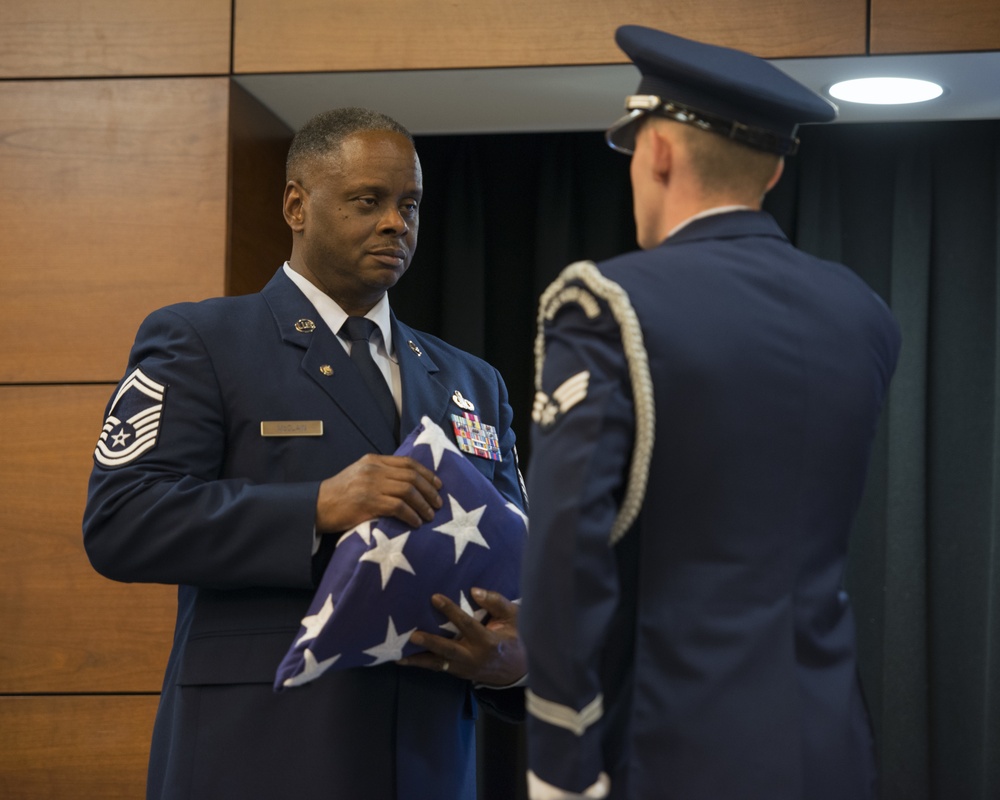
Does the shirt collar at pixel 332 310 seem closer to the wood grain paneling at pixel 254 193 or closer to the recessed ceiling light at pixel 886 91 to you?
the wood grain paneling at pixel 254 193

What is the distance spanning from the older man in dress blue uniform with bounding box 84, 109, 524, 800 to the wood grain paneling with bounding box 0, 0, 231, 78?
1.12 metres

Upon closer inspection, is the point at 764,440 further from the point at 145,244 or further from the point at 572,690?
the point at 145,244

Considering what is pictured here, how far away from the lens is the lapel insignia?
4.51 feet

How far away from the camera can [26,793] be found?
2.97 m

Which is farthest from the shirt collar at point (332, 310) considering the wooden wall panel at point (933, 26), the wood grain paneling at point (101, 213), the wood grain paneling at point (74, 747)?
the wooden wall panel at point (933, 26)

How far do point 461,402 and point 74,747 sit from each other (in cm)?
143

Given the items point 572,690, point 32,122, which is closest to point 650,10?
point 32,122

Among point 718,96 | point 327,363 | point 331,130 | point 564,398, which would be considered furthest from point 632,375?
point 331,130

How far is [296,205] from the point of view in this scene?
224 centimetres

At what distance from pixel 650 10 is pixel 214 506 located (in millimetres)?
1728

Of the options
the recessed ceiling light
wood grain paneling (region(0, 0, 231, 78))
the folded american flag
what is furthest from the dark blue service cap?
wood grain paneling (region(0, 0, 231, 78))

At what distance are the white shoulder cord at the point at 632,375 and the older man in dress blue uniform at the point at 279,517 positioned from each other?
0.46 metres

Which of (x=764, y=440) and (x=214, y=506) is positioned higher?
(x=764, y=440)

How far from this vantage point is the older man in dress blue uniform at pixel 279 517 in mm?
1833
